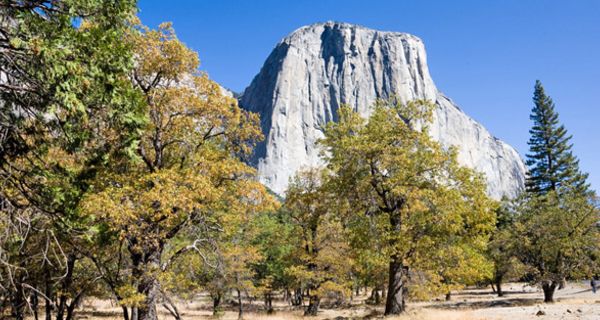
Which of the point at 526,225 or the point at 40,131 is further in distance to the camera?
the point at 526,225

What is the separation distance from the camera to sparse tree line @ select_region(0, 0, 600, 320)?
759 centimetres

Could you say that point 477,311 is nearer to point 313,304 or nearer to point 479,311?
point 479,311

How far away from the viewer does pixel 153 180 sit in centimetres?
1211

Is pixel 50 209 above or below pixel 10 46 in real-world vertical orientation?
below

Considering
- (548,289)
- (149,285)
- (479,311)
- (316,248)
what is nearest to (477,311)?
(479,311)

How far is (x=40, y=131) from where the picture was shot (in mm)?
8805

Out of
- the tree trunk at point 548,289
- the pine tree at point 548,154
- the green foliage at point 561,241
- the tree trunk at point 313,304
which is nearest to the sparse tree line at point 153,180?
the tree trunk at point 548,289

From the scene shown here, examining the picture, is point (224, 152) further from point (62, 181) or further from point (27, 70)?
point (27, 70)

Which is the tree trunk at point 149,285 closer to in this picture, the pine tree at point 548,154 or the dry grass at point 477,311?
the dry grass at point 477,311

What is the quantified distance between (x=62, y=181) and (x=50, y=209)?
128cm

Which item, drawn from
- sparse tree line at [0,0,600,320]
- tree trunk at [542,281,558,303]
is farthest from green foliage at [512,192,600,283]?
sparse tree line at [0,0,600,320]

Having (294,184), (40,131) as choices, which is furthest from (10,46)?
(294,184)

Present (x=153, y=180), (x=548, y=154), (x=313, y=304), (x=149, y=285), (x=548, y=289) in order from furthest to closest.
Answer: (x=548, y=154), (x=313, y=304), (x=548, y=289), (x=149, y=285), (x=153, y=180)

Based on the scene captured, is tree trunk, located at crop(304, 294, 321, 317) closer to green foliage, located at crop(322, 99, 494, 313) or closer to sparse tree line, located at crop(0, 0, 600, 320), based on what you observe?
sparse tree line, located at crop(0, 0, 600, 320)
